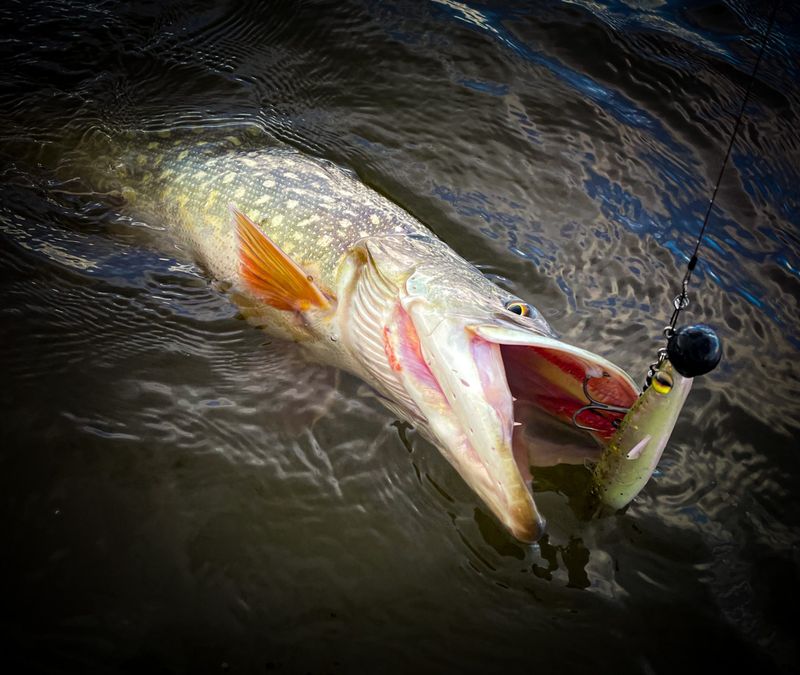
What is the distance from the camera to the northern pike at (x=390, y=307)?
83.1 inches

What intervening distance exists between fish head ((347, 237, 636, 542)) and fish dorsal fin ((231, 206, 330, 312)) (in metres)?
0.23

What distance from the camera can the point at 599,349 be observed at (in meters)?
3.52

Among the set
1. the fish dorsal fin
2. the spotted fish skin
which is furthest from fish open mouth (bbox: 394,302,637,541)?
the spotted fish skin

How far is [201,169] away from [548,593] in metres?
2.99

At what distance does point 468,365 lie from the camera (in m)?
2.19

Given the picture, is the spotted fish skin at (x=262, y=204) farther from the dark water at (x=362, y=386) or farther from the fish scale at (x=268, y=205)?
the dark water at (x=362, y=386)

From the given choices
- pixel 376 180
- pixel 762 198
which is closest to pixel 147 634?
pixel 376 180

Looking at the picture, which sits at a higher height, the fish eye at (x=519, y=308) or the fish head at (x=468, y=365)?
the fish eye at (x=519, y=308)

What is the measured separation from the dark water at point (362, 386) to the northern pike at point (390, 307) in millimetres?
228

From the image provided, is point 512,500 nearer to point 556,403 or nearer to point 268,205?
point 556,403

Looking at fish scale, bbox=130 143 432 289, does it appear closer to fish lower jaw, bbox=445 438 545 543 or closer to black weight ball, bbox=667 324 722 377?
fish lower jaw, bbox=445 438 545 543

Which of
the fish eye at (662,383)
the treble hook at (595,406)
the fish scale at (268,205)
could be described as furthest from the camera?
the fish scale at (268,205)

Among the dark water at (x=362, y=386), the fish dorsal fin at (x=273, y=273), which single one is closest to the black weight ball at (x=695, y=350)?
the dark water at (x=362, y=386)

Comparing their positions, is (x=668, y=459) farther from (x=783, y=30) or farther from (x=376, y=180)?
(x=783, y=30)
